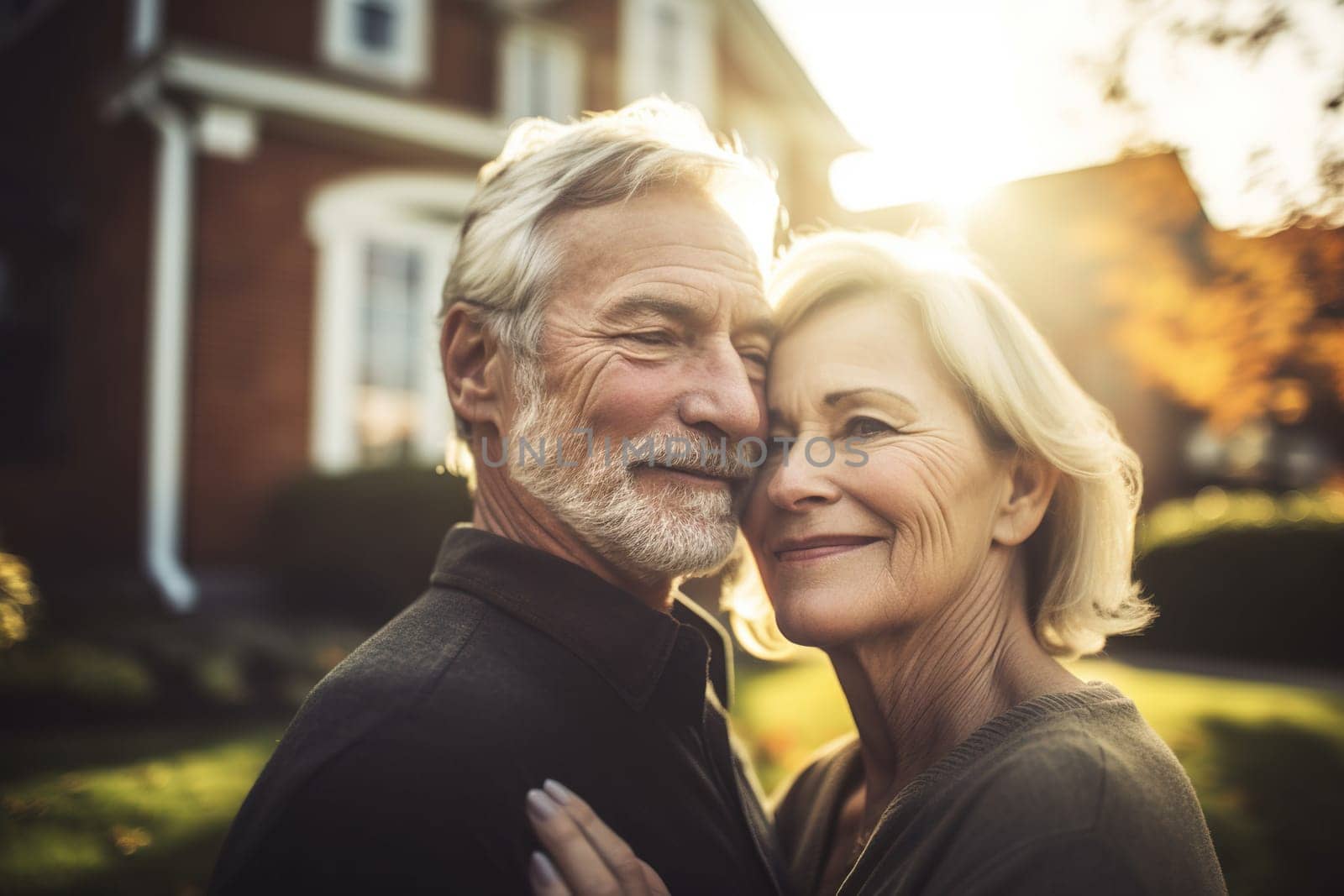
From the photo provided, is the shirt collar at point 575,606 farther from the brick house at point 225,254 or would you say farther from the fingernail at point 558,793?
the brick house at point 225,254

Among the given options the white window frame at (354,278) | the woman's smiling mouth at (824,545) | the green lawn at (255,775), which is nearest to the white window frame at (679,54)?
the white window frame at (354,278)

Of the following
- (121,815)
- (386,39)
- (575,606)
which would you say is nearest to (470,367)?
(575,606)

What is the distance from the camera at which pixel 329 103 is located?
9766mm

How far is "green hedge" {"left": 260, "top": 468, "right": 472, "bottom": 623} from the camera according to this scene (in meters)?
8.35

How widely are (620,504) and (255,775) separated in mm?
4065

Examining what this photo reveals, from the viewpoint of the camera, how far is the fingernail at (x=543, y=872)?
155 centimetres

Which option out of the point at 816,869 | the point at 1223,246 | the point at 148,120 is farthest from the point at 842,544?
the point at 148,120

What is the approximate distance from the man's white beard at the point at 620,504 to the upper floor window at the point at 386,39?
1006cm

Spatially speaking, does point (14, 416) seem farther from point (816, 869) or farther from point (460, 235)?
point (816, 869)

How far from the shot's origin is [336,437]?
10227 mm

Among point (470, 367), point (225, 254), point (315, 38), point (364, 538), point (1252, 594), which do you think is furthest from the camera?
point (315, 38)

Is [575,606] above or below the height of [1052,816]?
above

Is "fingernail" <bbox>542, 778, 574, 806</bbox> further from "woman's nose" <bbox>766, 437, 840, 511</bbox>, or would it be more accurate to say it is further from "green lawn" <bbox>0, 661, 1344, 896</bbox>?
"green lawn" <bbox>0, 661, 1344, 896</bbox>

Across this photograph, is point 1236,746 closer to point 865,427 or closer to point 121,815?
point 865,427
